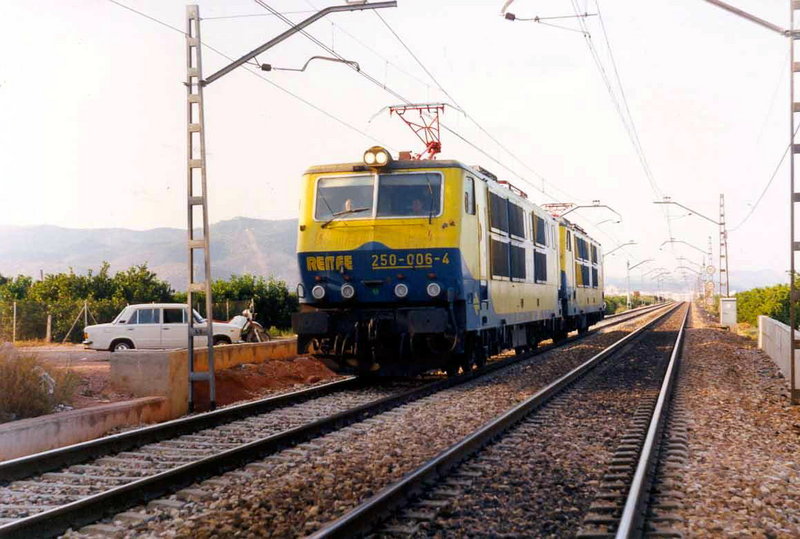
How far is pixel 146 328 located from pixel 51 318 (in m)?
8.97

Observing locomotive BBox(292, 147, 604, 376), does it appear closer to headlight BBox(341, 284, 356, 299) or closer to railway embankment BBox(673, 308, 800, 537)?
headlight BBox(341, 284, 356, 299)

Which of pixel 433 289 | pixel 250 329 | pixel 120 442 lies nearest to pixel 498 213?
pixel 433 289

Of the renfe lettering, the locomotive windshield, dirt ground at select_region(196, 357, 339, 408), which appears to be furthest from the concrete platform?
the locomotive windshield

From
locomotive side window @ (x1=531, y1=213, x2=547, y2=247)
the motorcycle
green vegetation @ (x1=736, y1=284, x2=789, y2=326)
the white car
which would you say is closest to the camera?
locomotive side window @ (x1=531, y1=213, x2=547, y2=247)

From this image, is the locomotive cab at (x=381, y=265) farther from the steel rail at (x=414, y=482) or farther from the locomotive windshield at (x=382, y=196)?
the steel rail at (x=414, y=482)

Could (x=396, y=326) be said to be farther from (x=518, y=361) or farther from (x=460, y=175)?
(x=518, y=361)

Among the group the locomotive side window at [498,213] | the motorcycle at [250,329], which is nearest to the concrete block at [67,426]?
the locomotive side window at [498,213]

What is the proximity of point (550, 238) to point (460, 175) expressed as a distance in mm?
9032

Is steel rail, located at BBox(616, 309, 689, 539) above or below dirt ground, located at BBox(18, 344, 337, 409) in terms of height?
below

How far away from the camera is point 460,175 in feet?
43.4

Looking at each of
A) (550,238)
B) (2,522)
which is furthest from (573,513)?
(550,238)

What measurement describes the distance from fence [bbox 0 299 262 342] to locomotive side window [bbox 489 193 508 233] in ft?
52.9

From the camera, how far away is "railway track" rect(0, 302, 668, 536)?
595 cm

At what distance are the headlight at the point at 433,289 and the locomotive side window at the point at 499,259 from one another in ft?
8.20
